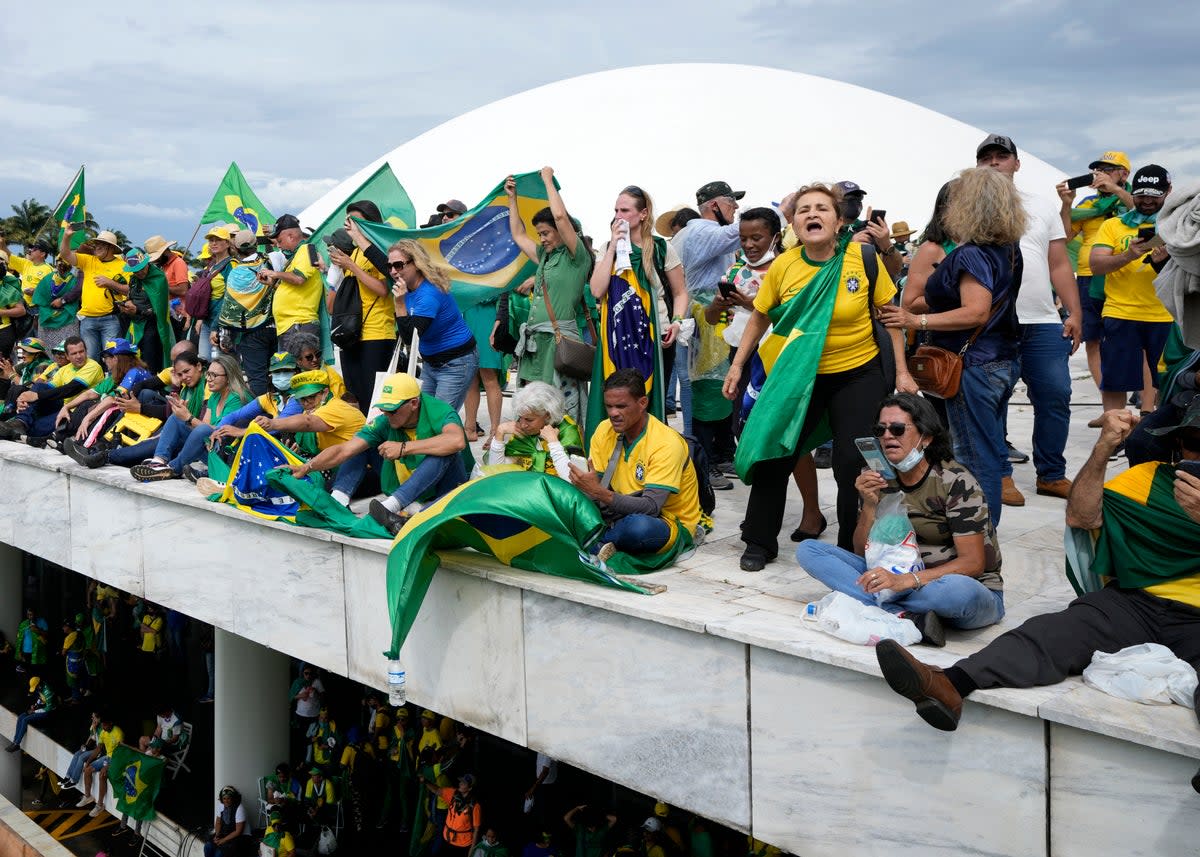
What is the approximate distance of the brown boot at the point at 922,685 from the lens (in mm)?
3176

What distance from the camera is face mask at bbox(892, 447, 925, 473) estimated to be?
3867 mm

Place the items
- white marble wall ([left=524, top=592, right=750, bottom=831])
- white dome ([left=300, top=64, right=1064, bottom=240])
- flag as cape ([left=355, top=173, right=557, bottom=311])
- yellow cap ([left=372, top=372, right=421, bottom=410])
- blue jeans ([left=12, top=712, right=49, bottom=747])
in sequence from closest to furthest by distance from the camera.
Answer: white marble wall ([left=524, top=592, right=750, bottom=831]), yellow cap ([left=372, top=372, right=421, bottom=410]), flag as cape ([left=355, top=173, right=557, bottom=311]), blue jeans ([left=12, top=712, right=49, bottom=747]), white dome ([left=300, top=64, right=1064, bottom=240])

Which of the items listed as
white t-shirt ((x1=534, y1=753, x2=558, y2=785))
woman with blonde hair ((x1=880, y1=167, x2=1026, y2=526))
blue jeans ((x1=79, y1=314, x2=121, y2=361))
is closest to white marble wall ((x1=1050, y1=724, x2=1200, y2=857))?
woman with blonde hair ((x1=880, y1=167, x2=1026, y2=526))

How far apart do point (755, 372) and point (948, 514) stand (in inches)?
65.7

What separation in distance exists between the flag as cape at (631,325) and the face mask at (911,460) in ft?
6.94

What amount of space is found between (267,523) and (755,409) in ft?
9.99

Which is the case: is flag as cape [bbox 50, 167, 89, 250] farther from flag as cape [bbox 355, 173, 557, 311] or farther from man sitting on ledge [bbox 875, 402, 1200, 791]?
man sitting on ledge [bbox 875, 402, 1200, 791]

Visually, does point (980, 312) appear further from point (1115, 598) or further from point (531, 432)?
point (531, 432)

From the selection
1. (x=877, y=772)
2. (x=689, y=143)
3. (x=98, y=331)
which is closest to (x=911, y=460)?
(x=877, y=772)

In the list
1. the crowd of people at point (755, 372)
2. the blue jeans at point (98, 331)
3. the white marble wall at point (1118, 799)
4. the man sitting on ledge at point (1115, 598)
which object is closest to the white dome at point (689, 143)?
the blue jeans at point (98, 331)

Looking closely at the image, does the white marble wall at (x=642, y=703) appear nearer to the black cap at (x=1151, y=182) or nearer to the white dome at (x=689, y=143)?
the black cap at (x=1151, y=182)

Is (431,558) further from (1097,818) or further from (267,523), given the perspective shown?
(1097,818)

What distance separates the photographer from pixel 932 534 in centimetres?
391

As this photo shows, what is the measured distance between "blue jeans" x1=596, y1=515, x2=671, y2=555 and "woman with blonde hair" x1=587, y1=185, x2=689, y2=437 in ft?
3.80
